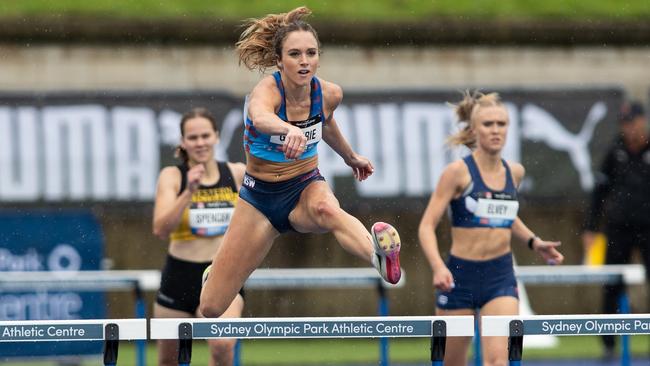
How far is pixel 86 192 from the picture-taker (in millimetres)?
13781

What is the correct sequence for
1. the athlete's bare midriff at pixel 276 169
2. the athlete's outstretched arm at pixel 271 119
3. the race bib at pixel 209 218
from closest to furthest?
the athlete's outstretched arm at pixel 271 119 → the athlete's bare midriff at pixel 276 169 → the race bib at pixel 209 218

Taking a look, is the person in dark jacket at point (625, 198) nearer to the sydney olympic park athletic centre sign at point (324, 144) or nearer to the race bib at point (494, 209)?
the sydney olympic park athletic centre sign at point (324, 144)

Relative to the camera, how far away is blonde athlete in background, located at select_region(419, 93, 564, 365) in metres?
8.45

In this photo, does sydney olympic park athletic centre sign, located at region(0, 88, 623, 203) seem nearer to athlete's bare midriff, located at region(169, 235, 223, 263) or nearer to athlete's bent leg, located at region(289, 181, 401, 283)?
athlete's bare midriff, located at region(169, 235, 223, 263)

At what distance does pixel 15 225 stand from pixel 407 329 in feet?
23.4

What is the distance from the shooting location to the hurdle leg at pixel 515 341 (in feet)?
21.3

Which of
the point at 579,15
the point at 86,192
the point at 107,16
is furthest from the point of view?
the point at 579,15

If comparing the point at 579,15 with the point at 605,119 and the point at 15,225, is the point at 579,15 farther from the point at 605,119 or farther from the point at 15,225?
the point at 15,225

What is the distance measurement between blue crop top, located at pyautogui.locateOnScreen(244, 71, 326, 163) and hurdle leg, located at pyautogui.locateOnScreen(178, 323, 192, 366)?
1201 millimetres

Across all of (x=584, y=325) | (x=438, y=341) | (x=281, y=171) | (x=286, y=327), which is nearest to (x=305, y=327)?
(x=286, y=327)

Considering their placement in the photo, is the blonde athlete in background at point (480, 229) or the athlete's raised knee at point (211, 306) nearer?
the athlete's raised knee at point (211, 306)

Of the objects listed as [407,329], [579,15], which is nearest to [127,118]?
[579,15]

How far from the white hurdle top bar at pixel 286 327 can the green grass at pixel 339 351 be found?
19.7 ft

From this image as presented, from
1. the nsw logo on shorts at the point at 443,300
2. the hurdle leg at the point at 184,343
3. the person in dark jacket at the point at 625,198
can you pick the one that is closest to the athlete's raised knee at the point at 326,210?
the hurdle leg at the point at 184,343
